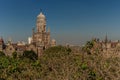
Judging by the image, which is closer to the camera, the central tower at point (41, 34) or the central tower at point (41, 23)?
the central tower at point (41, 34)

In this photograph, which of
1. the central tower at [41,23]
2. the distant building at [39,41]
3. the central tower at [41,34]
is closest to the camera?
the distant building at [39,41]

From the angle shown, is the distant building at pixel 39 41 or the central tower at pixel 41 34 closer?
the distant building at pixel 39 41

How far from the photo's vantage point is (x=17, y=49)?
198ft

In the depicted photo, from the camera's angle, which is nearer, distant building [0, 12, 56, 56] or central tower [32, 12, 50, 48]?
distant building [0, 12, 56, 56]

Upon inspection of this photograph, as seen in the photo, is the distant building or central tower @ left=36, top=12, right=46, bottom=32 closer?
the distant building

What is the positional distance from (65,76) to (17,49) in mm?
53396

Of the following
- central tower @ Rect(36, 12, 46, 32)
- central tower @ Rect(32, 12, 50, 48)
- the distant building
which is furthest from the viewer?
central tower @ Rect(36, 12, 46, 32)

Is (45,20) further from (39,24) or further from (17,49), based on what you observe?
(17,49)

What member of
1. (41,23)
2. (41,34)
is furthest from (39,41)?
(41,23)

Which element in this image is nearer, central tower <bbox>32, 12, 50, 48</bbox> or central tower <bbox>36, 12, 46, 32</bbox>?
central tower <bbox>32, 12, 50, 48</bbox>

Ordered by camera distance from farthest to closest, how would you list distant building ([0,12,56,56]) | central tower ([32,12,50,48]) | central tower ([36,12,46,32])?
central tower ([36,12,46,32]) → central tower ([32,12,50,48]) → distant building ([0,12,56,56])

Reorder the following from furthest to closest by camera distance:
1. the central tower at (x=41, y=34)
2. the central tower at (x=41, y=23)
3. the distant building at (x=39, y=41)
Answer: the central tower at (x=41, y=23) < the central tower at (x=41, y=34) < the distant building at (x=39, y=41)

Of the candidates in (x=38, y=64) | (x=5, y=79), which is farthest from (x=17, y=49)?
(x=5, y=79)

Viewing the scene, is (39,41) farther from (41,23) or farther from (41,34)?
(41,23)
